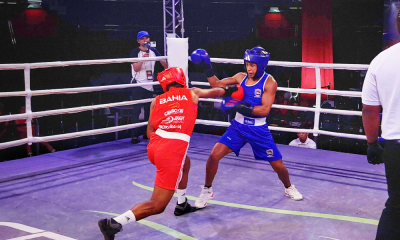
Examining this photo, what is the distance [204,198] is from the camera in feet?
11.9

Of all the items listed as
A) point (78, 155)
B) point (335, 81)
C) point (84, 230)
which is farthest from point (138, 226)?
point (335, 81)

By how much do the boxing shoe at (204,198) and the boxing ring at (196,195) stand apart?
0.17ft

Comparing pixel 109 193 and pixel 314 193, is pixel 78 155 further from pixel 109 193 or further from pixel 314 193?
pixel 314 193

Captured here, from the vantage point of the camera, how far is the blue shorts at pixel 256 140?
3695 millimetres

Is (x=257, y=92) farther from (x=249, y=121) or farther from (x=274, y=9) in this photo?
(x=274, y=9)

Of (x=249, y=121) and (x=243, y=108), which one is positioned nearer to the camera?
(x=243, y=108)

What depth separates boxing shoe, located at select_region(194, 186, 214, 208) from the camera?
3586mm

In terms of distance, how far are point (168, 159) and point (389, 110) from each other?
1.36 m

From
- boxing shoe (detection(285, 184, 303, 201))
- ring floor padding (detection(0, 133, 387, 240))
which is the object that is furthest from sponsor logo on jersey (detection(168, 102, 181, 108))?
boxing shoe (detection(285, 184, 303, 201))

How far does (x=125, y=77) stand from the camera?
11.0 m

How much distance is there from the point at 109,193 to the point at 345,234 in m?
2.02

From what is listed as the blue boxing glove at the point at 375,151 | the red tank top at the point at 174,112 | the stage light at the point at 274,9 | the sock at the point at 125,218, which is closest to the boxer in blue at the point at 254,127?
the red tank top at the point at 174,112

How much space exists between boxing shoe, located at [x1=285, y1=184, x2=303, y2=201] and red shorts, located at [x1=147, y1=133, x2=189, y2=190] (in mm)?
1309

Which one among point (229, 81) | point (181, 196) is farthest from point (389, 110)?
point (229, 81)
